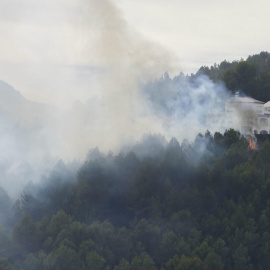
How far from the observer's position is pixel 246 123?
128 ft

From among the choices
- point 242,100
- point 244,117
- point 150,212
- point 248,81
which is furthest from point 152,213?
point 248,81

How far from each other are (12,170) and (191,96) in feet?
52.1

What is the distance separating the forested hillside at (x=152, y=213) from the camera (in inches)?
861

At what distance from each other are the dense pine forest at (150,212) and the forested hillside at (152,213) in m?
0.05

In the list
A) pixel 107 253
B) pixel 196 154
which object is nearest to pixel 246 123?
pixel 196 154

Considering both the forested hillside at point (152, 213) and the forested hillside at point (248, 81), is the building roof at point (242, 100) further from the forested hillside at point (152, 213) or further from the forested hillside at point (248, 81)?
the forested hillside at point (152, 213)

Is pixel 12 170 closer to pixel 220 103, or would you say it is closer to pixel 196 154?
pixel 196 154

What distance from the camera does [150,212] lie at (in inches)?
996

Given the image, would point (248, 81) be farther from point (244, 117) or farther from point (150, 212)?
point (150, 212)

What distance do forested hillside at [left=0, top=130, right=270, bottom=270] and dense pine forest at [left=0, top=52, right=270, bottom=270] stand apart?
0.15ft

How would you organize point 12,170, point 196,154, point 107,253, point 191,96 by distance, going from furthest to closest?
1. point 191,96
2. point 12,170
3. point 196,154
4. point 107,253

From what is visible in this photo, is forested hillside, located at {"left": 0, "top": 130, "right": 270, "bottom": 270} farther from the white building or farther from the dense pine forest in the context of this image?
the white building

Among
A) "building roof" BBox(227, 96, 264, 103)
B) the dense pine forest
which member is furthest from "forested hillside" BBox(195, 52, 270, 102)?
the dense pine forest

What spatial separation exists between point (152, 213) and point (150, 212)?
249 mm
